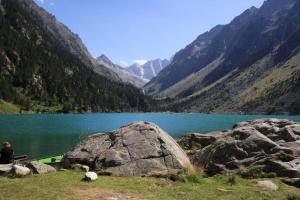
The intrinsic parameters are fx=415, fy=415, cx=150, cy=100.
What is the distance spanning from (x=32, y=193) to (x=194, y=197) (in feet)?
25.6

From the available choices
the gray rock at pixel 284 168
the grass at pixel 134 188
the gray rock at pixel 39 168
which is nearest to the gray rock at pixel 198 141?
the gray rock at pixel 284 168

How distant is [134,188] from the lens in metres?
22.0

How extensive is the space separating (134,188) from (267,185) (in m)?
7.45

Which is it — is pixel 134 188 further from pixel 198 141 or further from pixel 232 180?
pixel 198 141

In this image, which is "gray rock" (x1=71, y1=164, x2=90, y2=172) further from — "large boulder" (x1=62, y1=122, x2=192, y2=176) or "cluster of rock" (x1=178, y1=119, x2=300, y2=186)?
"cluster of rock" (x1=178, y1=119, x2=300, y2=186)

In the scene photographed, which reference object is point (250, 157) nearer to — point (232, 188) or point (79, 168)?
point (232, 188)

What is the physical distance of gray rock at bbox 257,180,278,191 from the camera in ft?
74.6

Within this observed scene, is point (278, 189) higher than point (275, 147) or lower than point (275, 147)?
lower

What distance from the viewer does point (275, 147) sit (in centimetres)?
2834

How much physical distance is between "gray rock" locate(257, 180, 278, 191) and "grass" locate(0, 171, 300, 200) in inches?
12.5

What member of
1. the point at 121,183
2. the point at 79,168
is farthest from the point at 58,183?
the point at 79,168

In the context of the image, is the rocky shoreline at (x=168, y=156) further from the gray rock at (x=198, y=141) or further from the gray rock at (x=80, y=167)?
the gray rock at (x=198, y=141)

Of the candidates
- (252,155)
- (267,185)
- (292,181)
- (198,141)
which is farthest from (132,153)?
(198,141)

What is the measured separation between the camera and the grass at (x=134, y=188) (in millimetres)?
19828
